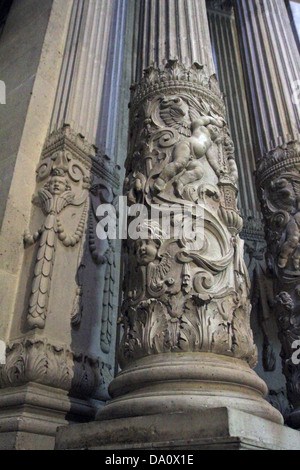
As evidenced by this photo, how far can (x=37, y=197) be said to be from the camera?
4.39 m

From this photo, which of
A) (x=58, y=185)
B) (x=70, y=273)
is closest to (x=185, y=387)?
(x=70, y=273)

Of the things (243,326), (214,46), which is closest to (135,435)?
(243,326)

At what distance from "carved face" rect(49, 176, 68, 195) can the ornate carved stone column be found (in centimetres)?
246

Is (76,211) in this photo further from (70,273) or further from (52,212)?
(70,273)

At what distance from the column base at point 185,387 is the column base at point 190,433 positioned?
16 centimetres

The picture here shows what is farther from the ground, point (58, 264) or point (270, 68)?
point (270, 68)

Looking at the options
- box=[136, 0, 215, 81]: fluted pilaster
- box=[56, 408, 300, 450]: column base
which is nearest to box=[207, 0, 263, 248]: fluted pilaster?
box=[136, 0, 215, 81]: fluted pilaster

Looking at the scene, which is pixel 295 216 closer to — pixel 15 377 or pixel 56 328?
pixel 56 328

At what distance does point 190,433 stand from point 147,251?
4.21 feet

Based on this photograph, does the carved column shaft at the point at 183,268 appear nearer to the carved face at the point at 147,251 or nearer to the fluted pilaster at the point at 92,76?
the carved face at the point at 147,251

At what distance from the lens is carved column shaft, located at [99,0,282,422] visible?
2480mm

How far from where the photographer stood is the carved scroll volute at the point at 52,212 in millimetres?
3717

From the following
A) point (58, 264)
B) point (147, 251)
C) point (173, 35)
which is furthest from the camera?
point (173, 35)

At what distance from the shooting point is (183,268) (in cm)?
287
